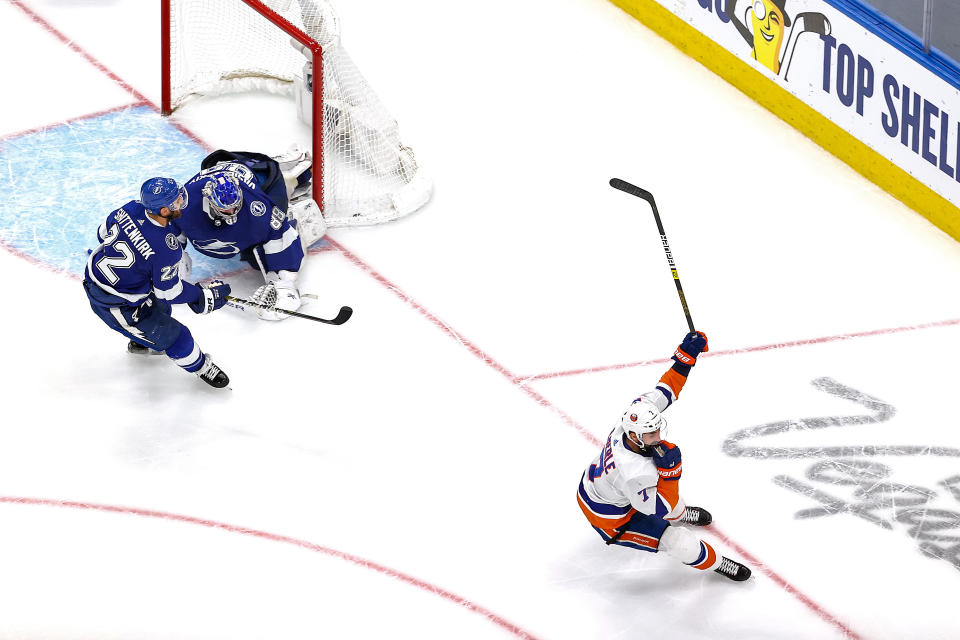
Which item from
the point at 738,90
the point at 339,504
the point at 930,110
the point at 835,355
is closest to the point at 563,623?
the point at 339,504

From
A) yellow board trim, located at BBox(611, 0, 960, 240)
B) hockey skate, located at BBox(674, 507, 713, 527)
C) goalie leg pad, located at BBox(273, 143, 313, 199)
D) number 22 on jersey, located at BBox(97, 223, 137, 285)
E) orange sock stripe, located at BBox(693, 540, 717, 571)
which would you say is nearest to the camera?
orange sock stripe, located at BBox(693, 540, 717, 571)

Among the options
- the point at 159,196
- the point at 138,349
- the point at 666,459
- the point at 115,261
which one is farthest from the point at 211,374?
the point at 666,459

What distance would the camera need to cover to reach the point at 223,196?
6547 mm

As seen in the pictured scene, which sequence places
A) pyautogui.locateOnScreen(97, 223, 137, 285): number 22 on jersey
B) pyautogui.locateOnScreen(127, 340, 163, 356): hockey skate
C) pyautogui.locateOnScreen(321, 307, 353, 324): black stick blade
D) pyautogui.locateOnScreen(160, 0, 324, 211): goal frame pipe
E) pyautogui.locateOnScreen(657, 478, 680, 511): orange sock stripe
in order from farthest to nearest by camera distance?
pyautogui.locateOnScreen(160, 0, 324, 211): goal frame pipe < pyautogui.locateOnScreen(127, 340, 163, 356): hockey skate < pyautogui.locateOnScreen(321, 307, 353, 324): black stick blade < pyautogui.locateOnScreen(97, 223, 137, 285): number 22 on jersey < pyautogui.locateOnScreen(657, 478, 680, 511): orange sock stripe

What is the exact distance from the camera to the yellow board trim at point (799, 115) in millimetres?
7720

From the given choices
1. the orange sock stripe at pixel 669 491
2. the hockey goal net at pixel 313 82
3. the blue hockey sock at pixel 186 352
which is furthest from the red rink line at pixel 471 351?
the blue hockey sock at pixel 186 352

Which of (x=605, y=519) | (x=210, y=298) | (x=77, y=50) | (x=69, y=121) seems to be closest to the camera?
(x=605, y=519)

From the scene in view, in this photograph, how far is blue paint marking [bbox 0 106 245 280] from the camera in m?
7.27

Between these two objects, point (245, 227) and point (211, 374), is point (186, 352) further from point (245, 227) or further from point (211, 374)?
point (245, 227)

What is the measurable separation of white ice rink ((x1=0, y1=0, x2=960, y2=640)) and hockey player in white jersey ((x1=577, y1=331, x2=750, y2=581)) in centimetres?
24

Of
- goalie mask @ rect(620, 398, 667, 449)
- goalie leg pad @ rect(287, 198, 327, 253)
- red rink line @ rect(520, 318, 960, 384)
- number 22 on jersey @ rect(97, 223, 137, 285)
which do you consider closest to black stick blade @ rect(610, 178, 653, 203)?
red rink line @ rect(520, 318, 960, 384)

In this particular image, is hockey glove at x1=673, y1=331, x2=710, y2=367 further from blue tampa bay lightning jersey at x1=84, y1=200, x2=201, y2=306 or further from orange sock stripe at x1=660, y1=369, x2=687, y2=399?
blue tampa bay lightning jersey at x1=84, y1=200, x2=201, y2=306

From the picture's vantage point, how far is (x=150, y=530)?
5.80 metres

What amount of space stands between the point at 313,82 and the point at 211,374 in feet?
5.24
